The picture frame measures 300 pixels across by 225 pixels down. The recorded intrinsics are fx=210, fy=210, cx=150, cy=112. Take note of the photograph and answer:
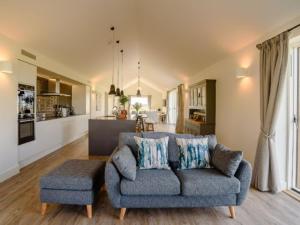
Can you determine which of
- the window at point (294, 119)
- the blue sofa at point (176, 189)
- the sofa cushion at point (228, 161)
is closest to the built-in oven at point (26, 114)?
the blue sofa at point (176, 189)

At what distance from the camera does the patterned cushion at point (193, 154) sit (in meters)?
2.80

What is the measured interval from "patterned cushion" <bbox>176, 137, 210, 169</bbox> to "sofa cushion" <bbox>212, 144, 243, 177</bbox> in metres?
0.16

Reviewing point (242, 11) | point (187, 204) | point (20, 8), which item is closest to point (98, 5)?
point (20, 8)

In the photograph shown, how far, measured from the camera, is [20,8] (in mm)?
3037

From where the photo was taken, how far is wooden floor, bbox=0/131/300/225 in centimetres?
234

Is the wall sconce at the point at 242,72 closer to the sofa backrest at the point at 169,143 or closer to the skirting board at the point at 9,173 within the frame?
the sofa backrest at the point at 169,143

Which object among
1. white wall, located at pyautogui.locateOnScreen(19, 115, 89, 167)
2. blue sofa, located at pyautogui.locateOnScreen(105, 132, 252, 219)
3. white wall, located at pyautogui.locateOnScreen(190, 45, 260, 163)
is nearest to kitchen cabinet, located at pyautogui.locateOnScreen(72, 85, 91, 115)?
white wall, located at pyautogui.locateOnScreen(19, 115, 89, 167)

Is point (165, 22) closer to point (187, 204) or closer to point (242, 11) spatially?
point (242, 11)

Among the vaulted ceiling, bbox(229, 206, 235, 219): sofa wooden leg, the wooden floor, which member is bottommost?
the wooden floor

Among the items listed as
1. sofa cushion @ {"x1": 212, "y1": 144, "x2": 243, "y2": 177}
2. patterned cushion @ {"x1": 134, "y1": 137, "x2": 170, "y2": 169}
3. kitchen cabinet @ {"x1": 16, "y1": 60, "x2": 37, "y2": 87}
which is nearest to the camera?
sofa cushion @ {"x1": 212, "y1": 144, "x2": 243, "y2": 177}

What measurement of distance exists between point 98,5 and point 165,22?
142cm

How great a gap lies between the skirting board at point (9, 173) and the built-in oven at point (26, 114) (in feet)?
1.63

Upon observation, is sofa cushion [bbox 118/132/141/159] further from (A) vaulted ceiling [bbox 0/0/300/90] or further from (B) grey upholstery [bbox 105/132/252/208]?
(A) vaulted ceiling [bbox 0/0/300/90]

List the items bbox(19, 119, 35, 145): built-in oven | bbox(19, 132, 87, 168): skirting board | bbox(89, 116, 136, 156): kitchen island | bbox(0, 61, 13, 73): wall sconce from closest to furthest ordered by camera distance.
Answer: bbox(0, 61, 13, 73): wall sconce, bbox(19, 119, 35, 145): built-in oven, bbox(19, 132, 87, 168): skirting board, bbox(89, 116, 136, 156): kitchen island
